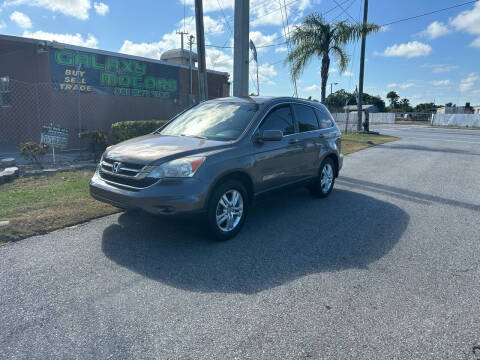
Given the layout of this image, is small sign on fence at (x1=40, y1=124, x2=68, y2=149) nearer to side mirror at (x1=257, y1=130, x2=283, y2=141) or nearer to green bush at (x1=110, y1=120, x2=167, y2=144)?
green bush at (x1=110, y1=120, x2=167, y2=144)

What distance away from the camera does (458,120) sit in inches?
1769

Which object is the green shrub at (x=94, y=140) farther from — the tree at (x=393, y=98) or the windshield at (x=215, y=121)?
the tree at (x=393, y=98)

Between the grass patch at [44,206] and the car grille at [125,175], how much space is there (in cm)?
106

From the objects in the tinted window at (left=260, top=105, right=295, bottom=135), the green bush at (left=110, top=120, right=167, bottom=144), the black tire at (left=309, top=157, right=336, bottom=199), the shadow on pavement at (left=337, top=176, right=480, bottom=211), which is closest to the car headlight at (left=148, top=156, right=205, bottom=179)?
the tinted window at (left=260, top=105, right=295, bottom=135)

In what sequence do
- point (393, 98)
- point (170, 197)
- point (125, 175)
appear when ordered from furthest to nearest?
point (393, 98) < point (125, 175) < point (170, 197)

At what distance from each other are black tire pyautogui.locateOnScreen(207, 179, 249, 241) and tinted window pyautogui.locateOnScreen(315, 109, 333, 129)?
8.94 feet

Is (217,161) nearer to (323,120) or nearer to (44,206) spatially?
(44,206)

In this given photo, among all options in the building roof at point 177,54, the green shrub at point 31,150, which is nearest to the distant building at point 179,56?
the building roof at point 177,54

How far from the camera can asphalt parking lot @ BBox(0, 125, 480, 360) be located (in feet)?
8.32

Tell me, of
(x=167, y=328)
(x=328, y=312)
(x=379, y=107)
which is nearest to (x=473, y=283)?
(x=328, y=312)

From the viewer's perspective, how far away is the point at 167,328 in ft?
8.86

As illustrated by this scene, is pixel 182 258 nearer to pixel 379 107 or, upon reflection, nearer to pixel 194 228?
pixel 194 228

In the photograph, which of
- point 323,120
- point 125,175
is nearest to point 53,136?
point 125,175

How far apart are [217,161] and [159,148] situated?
744 mm
